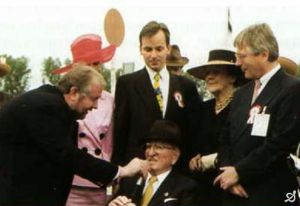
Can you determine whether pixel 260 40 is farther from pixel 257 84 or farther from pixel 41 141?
pixel 41 141

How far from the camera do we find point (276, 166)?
3.97m

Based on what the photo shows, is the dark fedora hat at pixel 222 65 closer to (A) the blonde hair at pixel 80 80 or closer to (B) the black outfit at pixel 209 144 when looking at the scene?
(B) the black outfit at pixel 209 144

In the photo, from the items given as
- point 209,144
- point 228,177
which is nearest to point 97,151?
point 209,144

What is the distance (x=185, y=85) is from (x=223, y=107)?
1.03 ft

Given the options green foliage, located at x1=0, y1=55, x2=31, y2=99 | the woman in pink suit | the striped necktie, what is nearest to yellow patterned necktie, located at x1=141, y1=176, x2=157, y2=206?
the woman in pink suit

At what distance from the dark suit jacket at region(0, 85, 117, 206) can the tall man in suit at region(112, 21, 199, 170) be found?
664 millimetres

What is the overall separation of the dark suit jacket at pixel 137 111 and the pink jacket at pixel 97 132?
0.36 feet

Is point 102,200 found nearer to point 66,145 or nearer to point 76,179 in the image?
point 76,179

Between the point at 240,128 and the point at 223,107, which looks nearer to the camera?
the point at 240,128

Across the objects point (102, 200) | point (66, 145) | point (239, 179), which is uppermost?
point (66, 145)

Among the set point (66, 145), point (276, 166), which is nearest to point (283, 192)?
point (276, 166)

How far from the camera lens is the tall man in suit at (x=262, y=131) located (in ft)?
12.8

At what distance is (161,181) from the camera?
440cm

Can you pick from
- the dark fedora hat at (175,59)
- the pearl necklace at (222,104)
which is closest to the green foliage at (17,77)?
the dark fedora hat at (175,59)
